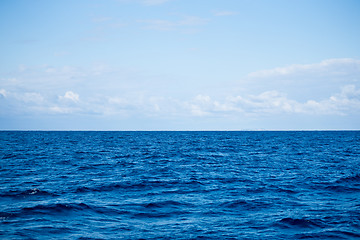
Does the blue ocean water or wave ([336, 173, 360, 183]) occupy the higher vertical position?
wave ([336, 173, 360, 183])

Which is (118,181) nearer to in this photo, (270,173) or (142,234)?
(142,234)

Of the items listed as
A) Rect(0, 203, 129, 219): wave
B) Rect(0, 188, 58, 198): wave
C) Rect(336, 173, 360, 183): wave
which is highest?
Rect(336, 173, 360, 183): wave

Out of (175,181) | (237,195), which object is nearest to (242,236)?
(237,195)

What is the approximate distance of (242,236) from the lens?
38.3 feet

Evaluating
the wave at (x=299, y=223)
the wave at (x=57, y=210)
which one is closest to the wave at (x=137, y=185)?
the wave at (x=57, y=210)

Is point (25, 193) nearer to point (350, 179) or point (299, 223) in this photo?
point (299, 223)

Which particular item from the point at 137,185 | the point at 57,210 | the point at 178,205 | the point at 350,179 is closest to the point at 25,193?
the point at 57,210

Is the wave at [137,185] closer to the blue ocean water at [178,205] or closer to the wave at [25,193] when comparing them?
the blue ocean water at [178,205]

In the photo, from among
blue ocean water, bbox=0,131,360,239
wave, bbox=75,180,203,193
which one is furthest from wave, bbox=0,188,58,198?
wave, bbox=75,180,203,193

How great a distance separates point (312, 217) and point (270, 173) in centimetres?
1344

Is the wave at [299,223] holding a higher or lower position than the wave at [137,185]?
higher

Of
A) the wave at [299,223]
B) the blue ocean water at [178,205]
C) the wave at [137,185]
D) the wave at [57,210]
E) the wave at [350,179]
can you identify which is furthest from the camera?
the wave at [350,179]

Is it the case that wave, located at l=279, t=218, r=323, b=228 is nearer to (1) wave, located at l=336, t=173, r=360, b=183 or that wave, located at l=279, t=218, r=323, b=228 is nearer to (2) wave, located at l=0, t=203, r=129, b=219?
(2) wave, located at l=0, t=203, r=129, b=219

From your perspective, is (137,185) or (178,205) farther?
(137,185)
